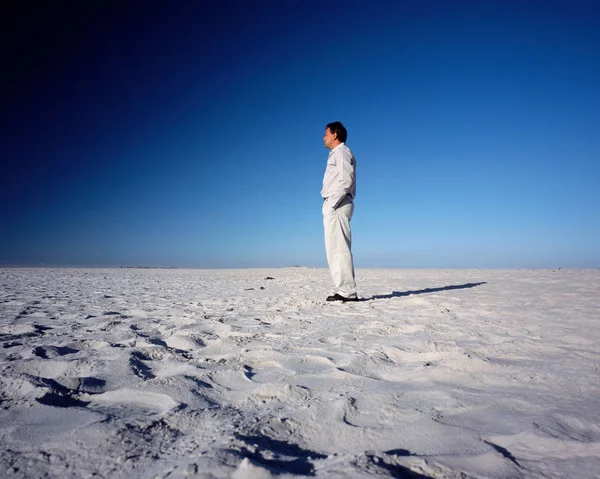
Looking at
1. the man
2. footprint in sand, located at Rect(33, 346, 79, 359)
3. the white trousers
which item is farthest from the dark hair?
footprint in sand, located at Rect(33, 346, 79, 359)

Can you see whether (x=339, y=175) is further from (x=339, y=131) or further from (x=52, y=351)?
(x=52, y=351)

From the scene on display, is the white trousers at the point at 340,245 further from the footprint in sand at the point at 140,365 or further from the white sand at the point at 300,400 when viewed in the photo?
the footprint in sand at the point at 140,365

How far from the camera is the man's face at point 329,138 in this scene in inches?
202

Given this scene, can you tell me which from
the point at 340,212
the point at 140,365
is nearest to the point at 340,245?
the point at 340,212

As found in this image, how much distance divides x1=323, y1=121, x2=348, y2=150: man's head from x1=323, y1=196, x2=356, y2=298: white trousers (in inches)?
33.7

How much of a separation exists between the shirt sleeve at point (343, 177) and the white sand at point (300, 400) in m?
2.28

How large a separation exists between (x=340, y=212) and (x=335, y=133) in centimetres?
118

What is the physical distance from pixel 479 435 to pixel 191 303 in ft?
13.1

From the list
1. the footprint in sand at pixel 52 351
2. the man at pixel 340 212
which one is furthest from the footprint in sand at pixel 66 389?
the man at pixel 340 212

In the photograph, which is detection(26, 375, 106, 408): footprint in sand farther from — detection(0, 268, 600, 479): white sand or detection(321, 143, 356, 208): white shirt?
detection(321, 143, 356, 208): white shirt

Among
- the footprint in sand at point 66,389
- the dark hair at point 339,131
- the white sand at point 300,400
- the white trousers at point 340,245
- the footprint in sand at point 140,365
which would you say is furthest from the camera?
the dark hair at point 339,131

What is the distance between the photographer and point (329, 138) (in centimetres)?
515

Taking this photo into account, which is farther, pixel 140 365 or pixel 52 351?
pixel 52 351

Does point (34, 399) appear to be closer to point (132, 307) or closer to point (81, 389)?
point (81, 389)
